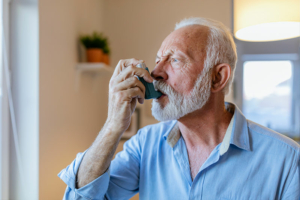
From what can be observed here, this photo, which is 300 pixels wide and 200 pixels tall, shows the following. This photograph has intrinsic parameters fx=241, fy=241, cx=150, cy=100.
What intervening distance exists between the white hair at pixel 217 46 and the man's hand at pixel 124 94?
293mm

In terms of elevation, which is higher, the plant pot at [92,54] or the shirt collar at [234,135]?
the plant pot at [92,54]

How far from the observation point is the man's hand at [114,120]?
0.89 m

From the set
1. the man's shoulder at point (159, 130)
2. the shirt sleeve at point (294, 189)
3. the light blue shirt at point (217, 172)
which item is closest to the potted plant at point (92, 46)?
the man's shoulder at point (159, 130)

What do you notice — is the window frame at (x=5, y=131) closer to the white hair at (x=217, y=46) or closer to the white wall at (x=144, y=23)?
the white hair at (x=217, y=46)

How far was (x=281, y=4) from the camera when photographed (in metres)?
1.34

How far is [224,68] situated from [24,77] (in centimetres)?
114

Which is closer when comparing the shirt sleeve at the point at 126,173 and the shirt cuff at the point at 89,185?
the shirt cuff at the point at 89,185

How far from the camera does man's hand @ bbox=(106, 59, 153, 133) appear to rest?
89 centimetres

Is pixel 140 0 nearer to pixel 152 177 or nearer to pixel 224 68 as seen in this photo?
pixel 224 68

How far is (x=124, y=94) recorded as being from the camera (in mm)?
890

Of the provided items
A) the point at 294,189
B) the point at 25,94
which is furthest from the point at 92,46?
the point at 294,189

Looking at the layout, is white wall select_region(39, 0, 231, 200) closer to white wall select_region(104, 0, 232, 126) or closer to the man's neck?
white wall select_region(104, 0, 232, 126)

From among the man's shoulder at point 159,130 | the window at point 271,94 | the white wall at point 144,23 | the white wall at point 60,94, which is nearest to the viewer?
the man's shoulder at point 159,130

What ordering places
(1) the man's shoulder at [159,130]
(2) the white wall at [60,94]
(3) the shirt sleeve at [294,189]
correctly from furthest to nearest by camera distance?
(2) the white wall at [60,94]
(1) the man's shoulder at [159,130]
(3) the shirt sleeve at [294,189]
